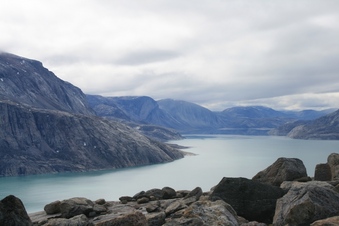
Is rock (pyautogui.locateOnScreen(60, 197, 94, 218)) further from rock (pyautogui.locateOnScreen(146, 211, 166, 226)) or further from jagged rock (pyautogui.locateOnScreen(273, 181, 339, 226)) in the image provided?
jagged rock (pyautogui.locateOnScreen(273, 181, 339, 226))

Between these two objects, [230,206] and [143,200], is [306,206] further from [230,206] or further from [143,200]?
[143,200]

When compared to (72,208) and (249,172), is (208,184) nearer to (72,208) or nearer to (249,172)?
(249,172)

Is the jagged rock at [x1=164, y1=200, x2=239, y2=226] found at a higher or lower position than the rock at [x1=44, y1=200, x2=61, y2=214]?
higher

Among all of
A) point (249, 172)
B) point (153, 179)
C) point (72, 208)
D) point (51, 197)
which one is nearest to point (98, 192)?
point (51, 197)

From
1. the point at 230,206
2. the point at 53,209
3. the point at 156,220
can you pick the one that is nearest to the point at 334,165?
the point at 230,206

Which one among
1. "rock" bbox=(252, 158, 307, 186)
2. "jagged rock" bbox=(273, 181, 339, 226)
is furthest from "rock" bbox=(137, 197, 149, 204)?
"jagged rock" bbox=(273, 181, 339, 226)

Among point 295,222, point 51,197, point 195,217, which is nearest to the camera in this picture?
point 195,217

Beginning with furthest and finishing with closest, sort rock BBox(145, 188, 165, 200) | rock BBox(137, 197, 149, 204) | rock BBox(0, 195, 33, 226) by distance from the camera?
rock BBox(145, 188, 165, 200)
rock BBox(137, 197, 149, 204)
rock BBox(0, 195, 33, 226)
